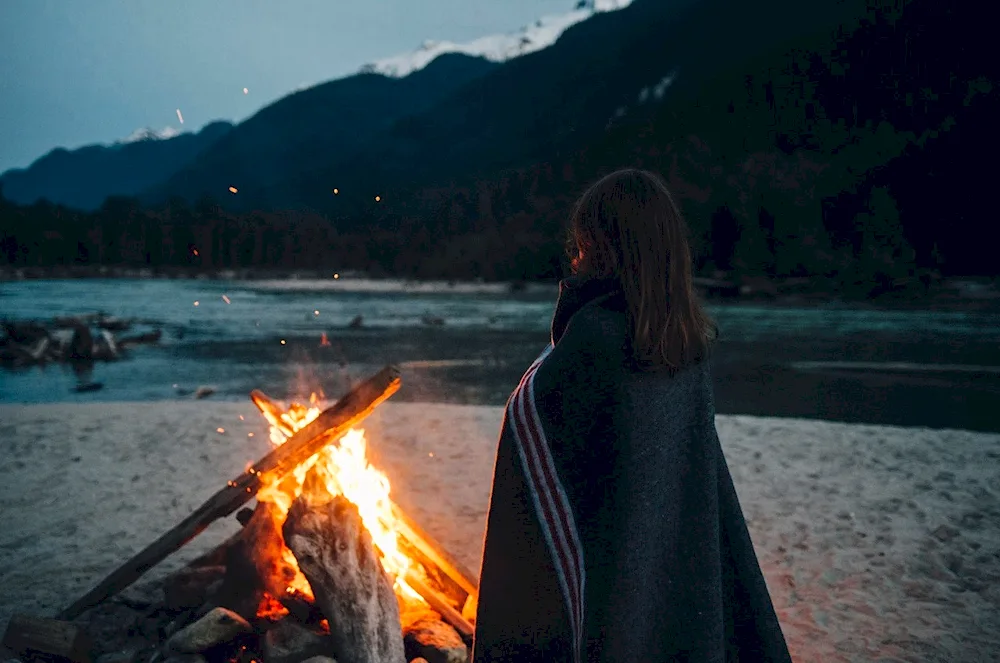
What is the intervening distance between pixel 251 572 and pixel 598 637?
6.61ft

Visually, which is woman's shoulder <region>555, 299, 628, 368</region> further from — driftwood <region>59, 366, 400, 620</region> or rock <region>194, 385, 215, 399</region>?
rock <region>194, 385, 215, 399</region>

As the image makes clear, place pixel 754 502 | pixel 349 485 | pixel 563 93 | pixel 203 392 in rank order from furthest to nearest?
pixel 563 93
pixel 203 392
pixel 754 502
pixel 349 485

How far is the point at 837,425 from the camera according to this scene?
846cm

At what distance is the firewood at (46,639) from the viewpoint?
3.21 metres

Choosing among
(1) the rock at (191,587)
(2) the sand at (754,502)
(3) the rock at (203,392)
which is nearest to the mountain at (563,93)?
(3) the rock at (203,392)

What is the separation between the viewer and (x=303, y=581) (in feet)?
11.4

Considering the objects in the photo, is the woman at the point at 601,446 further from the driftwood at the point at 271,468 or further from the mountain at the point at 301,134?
the mountain at the point at 301,134

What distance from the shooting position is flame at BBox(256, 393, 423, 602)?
11.8 ft

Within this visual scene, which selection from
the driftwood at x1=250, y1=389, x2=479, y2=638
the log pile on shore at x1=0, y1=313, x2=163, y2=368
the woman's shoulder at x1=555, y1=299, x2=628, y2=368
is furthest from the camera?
the log pile on shore at x1=0, y1=313, x2=163, y2=368

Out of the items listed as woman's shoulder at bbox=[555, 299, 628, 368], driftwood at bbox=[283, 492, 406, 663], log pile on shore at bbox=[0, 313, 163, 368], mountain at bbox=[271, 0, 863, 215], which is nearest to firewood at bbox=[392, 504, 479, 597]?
driftwood at bbox=[283, 492, 406, 663]

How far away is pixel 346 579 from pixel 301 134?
547 feet

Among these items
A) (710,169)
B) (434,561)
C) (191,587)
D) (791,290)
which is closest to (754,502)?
(434,561)

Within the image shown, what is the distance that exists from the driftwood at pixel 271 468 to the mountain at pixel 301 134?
11759 cm

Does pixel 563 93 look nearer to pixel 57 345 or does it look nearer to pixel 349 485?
pixel 57 345
